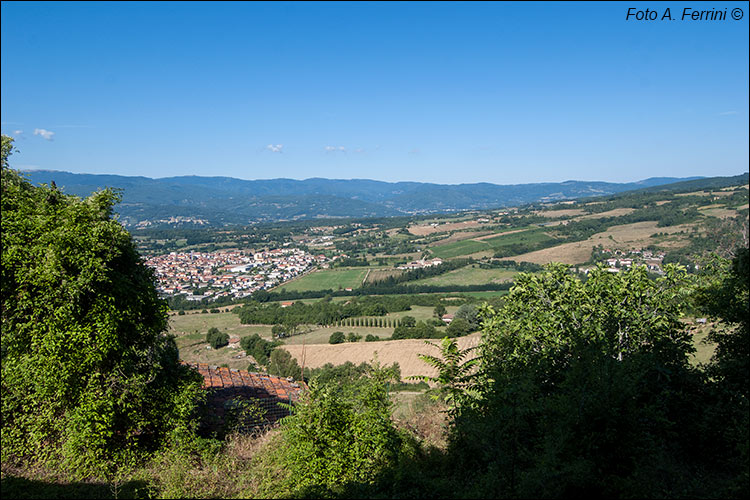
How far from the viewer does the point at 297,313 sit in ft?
178

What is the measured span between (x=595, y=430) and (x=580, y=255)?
75.2 meters

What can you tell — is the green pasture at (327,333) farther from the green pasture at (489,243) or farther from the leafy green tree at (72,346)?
the green pasture at (489,243)

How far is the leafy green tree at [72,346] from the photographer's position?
6.97 meters

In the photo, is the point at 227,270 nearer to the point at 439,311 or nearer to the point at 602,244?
the point at 439,311

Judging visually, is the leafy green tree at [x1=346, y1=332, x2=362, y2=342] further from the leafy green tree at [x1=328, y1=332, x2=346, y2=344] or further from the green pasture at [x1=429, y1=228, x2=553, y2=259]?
the green pasture at [x1=429, y1=228, x2=553, y2=259]

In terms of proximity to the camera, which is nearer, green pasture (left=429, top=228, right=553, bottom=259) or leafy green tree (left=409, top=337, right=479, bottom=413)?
leafy green tree (left=409, top=337, right=479, bottom=413)

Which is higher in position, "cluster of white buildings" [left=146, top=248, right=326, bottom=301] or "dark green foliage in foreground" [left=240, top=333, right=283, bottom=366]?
"cluster of white buildings" [left=146, top=248, right=326, bottom=301]

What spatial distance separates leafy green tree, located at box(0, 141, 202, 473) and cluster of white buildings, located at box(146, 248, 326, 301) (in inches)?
2379

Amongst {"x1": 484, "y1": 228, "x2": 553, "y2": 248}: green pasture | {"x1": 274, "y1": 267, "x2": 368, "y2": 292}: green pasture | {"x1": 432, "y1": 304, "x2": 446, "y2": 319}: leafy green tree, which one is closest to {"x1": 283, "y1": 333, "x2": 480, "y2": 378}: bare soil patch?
{"x1": 432, "y1": 304, "x2": 446, "y2": 319}: leafy green tree

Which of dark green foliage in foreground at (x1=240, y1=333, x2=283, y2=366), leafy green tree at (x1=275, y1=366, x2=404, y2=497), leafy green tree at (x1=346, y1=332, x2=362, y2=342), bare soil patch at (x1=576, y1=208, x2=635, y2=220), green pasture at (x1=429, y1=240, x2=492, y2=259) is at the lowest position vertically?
leafy green tree at (x1=346, y1=332, x2=362, y2=342)

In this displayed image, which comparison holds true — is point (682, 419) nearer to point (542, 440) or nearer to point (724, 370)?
point (724, 370)

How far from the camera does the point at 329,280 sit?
8162cm

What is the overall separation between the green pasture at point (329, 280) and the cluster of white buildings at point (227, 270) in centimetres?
454

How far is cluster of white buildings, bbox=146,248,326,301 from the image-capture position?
75.3 metres
